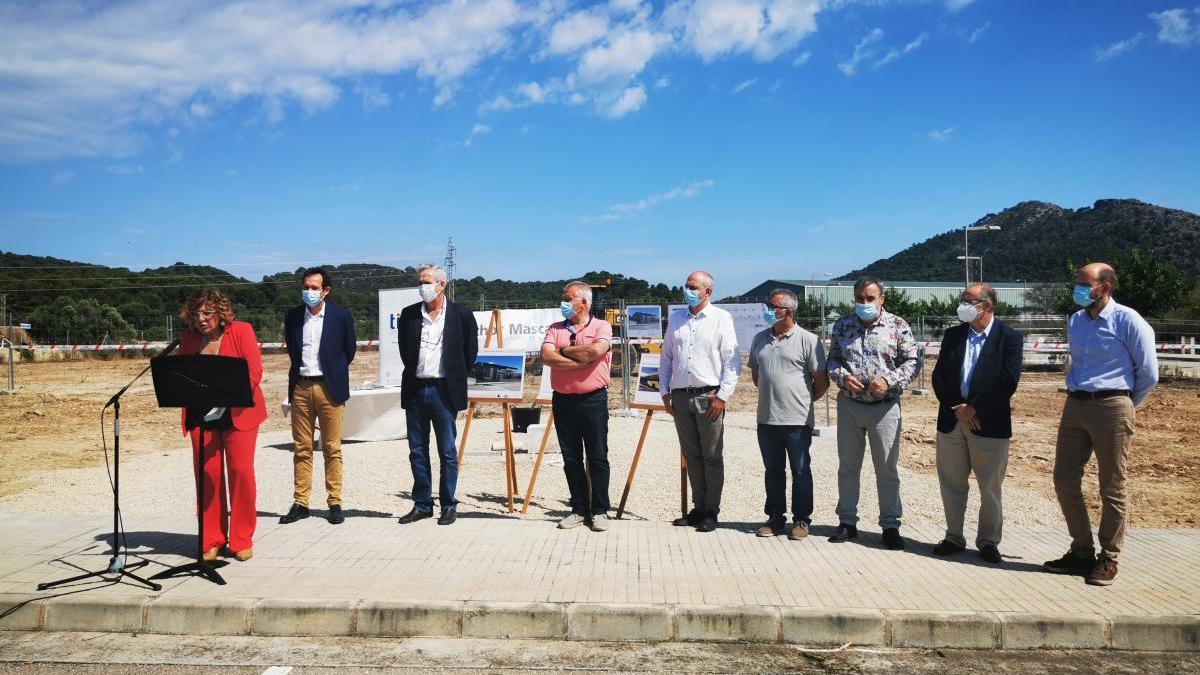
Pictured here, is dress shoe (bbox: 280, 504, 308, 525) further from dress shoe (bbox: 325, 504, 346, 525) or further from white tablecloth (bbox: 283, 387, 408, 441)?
white tablecloth (bbox: 283, 387, 408, 441)

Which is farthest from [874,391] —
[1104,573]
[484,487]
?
[484,487]

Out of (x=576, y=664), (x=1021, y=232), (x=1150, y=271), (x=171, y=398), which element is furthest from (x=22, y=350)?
(x=1021, y=232)

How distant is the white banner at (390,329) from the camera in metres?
13.1

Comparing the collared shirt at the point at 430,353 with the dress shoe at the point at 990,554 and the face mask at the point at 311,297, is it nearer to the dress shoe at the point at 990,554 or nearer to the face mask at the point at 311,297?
the face mask at the point at 311,297

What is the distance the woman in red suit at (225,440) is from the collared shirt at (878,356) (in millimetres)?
4437

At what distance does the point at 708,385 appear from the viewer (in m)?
6.56

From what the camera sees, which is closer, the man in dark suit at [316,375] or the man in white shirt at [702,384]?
the man in white shirt at [702,384]

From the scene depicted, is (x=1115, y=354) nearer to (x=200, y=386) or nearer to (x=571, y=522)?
(x=571, y=522)

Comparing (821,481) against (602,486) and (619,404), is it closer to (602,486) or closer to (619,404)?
(602,486)

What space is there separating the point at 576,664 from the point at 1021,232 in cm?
16106

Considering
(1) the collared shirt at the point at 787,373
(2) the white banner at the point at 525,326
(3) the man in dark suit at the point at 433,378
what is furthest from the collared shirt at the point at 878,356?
(2) the white banner at the point at 525,326

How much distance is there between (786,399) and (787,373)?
209 millimetres

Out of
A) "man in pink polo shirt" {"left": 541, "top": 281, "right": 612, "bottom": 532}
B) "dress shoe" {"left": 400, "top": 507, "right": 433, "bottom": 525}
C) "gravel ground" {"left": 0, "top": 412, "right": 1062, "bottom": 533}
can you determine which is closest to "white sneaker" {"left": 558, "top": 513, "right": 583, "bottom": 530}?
"man in pink polo shirt" {"left": 541, "top": 281, "right": 612, "bottom": 532}

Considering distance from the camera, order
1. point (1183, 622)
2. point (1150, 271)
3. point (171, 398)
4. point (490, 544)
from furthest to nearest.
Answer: point (1150, 271)
point (490, 544)
point (171, 398)
point (1183, 622)
